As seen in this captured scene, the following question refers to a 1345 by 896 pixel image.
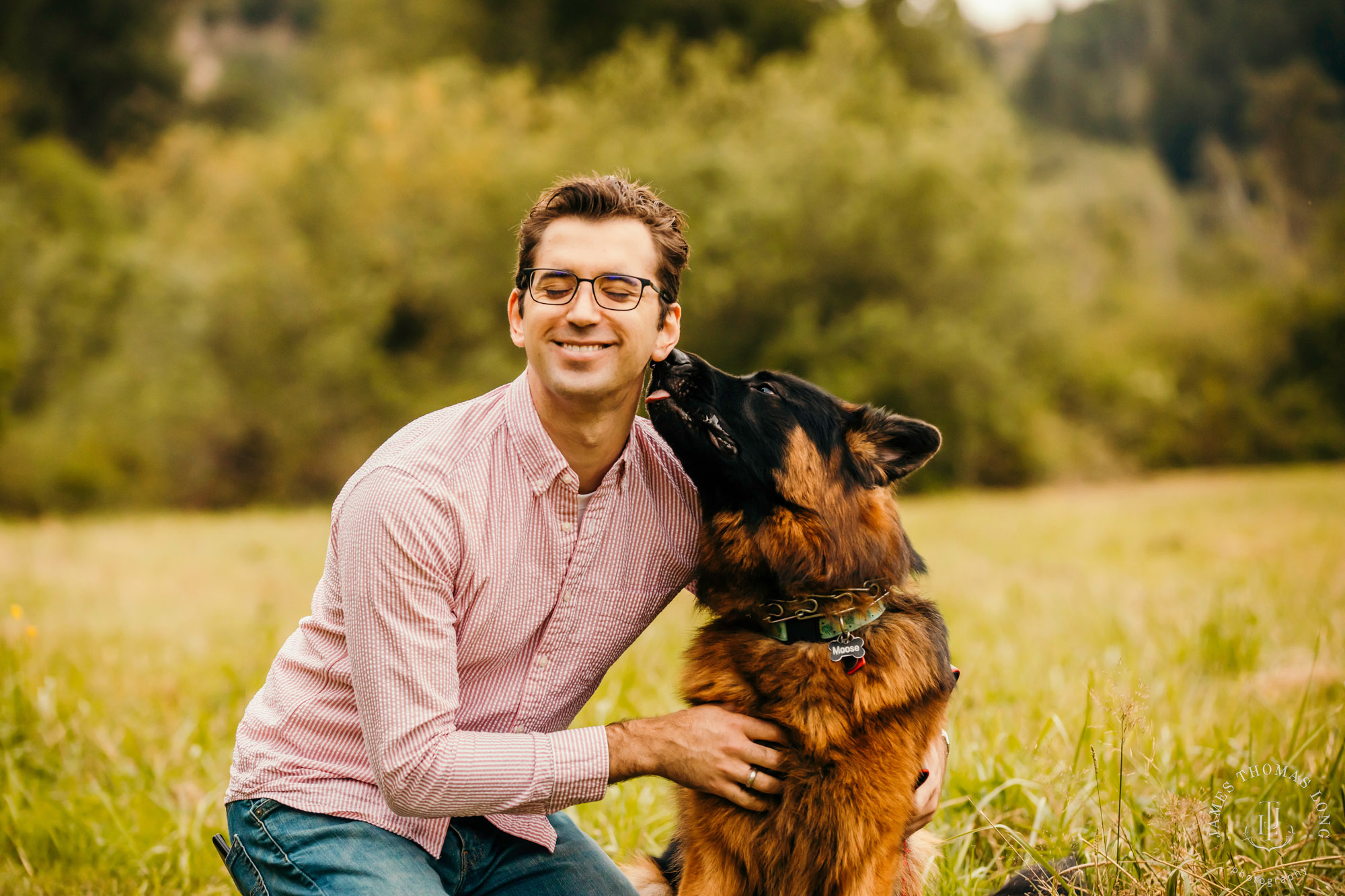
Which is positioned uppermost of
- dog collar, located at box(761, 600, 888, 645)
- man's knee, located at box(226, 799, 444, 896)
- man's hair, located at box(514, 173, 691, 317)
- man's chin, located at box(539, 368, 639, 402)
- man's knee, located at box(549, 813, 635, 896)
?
man's hair, located at box(514, 173, 691, 317)

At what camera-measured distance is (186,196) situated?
73.2ft

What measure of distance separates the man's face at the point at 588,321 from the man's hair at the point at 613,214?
24 millimetres

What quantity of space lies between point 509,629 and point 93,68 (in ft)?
103

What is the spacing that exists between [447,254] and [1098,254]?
20.2 meters

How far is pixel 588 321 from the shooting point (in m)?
2.29

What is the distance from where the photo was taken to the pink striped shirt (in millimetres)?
2041

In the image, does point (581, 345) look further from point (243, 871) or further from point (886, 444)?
point (243, 871)

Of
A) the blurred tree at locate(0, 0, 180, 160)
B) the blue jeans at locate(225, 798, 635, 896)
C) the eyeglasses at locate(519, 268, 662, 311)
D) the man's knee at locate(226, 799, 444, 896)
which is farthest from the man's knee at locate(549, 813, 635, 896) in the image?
the blurred tree at locate(0, 0, 180, 160)

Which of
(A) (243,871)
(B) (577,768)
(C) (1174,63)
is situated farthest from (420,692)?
(C) (1174,63)

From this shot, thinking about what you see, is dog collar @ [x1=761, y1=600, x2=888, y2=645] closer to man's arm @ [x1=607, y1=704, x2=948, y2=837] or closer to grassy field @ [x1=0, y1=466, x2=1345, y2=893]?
man's arm @ [x1=607, y1=704, x2=948, y2=837]

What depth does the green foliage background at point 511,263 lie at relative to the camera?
58.2ft

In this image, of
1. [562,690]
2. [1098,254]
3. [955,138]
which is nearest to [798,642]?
[562,690]

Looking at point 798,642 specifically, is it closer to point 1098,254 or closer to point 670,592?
point 670,592

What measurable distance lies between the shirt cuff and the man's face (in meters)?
0.83
